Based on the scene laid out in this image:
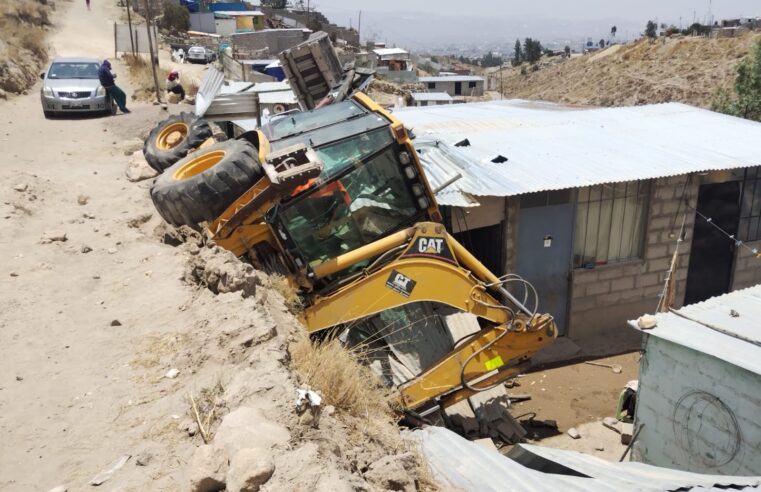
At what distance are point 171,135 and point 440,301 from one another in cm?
542

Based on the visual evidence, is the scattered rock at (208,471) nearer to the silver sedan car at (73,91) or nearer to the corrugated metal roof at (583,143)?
the corrugated metal roof at (583,143)

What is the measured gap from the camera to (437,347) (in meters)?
7.13

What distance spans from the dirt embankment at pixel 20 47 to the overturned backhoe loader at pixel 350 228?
636 inches

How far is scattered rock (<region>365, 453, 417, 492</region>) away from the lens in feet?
10.7

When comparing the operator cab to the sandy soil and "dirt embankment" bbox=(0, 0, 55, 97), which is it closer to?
the sandy soil

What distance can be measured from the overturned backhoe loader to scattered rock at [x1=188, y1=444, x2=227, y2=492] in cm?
287

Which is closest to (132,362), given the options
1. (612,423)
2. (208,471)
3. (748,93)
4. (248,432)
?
(248,432)

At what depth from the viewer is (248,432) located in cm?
329

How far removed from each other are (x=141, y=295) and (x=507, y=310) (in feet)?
12.4

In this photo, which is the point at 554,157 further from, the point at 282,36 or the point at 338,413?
the point at 282,36

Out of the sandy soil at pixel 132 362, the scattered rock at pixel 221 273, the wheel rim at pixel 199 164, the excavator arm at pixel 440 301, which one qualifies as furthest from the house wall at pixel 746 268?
the wheel rim at pixel 199 164

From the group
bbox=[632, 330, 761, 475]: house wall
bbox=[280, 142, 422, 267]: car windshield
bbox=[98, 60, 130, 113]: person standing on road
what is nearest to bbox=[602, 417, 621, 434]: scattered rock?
bbox=[632, 330, 761, 475]: house wall

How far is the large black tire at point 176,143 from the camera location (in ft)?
28.9

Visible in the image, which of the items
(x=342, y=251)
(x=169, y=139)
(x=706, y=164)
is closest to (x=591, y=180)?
(x=706, y=164)
